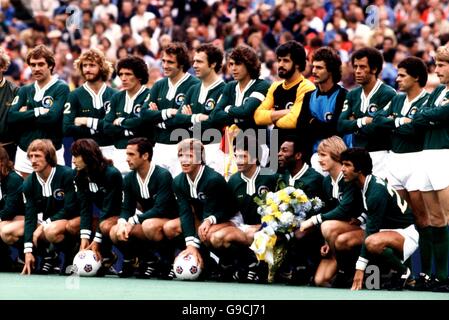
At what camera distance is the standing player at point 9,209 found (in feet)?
41.6

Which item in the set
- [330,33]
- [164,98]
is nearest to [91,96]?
[164,98]

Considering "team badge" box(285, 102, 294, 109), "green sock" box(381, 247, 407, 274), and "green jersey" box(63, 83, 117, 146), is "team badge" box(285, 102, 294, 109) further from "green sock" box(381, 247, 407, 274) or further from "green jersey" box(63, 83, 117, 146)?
"green jersey" box(63, 83, 117, 146)

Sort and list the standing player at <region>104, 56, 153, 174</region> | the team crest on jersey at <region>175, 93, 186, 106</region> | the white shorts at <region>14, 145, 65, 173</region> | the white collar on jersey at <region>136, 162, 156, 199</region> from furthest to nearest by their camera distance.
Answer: the white shorts at <region>14, 145, 65, 173</region> < the standing player at <region>104, 56, 153, 174</region> < the team crest on jersey at <region>175, 93, 186, 106</region> < the white collar on jersey at <region>136, 162, 156, 199</region>

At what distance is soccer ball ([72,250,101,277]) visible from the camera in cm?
1208

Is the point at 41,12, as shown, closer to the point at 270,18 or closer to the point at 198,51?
the point at 270,18

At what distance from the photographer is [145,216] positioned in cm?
1212

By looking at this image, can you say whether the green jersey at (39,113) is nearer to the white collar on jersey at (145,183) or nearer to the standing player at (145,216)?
the standing player at (145,216)

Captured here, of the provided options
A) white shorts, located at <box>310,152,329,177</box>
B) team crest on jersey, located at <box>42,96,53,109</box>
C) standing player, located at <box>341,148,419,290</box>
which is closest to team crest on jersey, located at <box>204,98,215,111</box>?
white shorts, located at <box>310,152,329,177</box>

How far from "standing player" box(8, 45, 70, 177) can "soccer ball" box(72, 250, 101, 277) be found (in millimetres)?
1412

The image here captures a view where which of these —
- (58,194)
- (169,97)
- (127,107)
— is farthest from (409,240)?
(58,194)

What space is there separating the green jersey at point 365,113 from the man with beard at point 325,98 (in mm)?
175

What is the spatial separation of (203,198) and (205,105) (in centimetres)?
95

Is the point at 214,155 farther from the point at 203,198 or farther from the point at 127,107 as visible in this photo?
the point at 127,107

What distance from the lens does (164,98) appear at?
12.6 m
